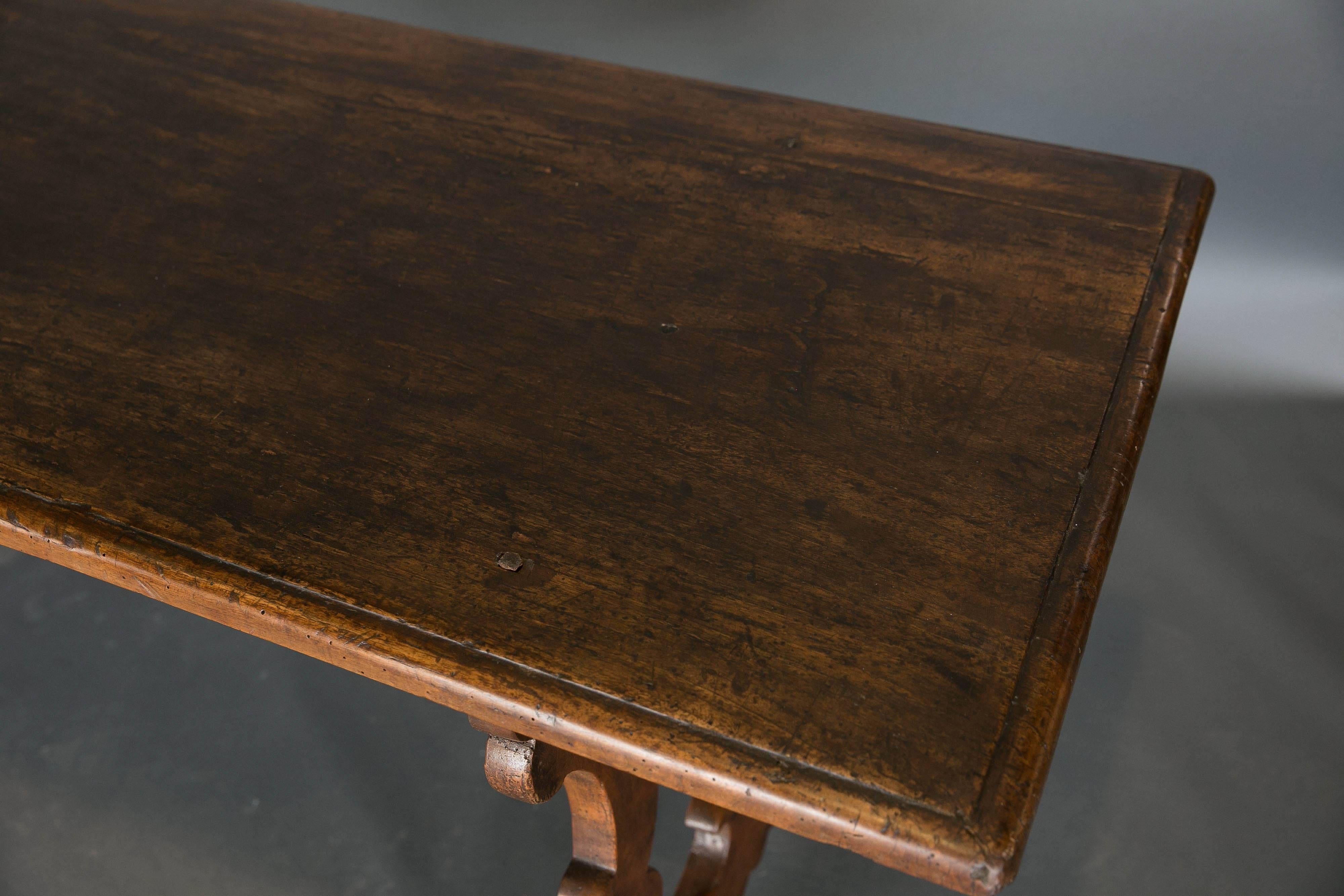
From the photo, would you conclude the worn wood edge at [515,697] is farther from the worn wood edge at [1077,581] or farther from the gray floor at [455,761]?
the gray floor at [455,761]

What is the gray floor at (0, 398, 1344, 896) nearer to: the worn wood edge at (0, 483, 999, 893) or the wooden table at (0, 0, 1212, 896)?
the wooden table at (0, 0, 1212, 896)

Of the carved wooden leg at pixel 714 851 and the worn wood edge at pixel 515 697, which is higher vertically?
the worn wood edge at pixel 515 697

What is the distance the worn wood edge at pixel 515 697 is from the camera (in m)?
0.66

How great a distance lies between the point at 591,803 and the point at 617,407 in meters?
0.35

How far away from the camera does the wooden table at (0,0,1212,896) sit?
0.73 metres

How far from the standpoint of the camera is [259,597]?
2.60 feet

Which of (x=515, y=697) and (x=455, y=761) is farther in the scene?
(x=455, y=761)

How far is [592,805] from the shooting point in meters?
1.02

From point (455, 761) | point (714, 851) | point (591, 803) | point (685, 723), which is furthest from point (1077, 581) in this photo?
point (455, 761)

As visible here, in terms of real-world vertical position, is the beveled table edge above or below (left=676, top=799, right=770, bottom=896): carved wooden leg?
above

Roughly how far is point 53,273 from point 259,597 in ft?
1.58

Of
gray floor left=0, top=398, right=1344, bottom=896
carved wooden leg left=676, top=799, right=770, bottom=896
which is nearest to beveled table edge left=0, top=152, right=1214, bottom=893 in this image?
carved wooden leg left=676, top=799, right=770, bottom=896

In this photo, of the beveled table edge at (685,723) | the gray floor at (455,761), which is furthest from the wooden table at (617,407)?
the gray floor at (455,761)

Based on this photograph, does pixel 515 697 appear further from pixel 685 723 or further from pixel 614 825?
pixel 614 825
